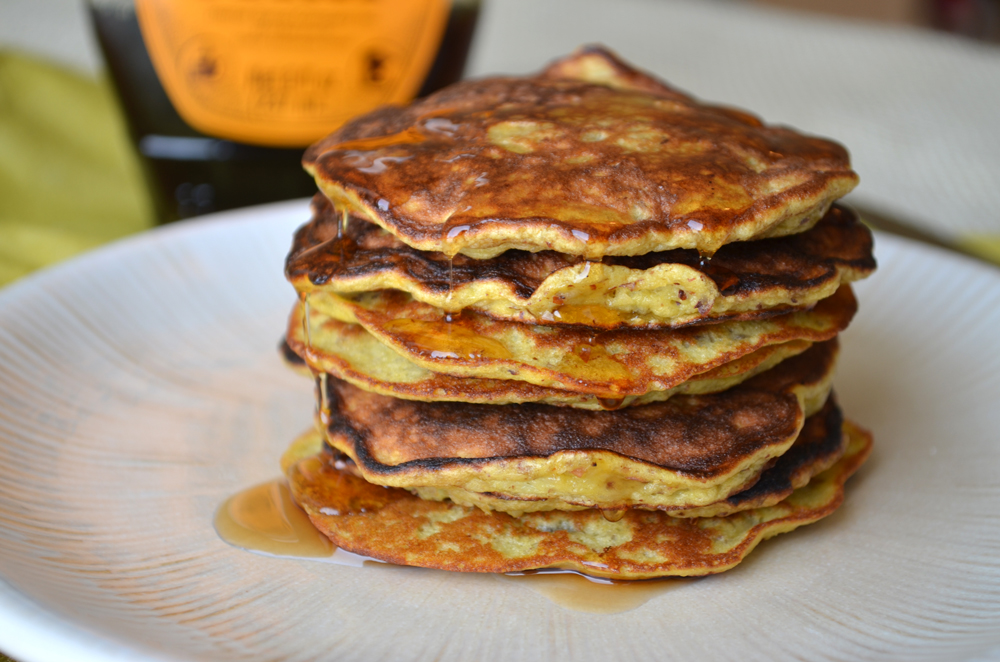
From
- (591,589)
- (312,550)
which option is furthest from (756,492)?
(312,550)

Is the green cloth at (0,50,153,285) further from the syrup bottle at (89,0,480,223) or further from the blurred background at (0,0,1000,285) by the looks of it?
the syrup bottle at (89,0,480,223)

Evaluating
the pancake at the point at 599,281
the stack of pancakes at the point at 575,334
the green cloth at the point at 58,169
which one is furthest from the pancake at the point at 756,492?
the green cloth at the point at 58,169

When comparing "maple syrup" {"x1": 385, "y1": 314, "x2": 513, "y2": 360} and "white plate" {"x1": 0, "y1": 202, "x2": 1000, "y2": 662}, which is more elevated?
"maple syrup" {"x1": 385, "y1": 314, "x2": 513, "y2": 360}

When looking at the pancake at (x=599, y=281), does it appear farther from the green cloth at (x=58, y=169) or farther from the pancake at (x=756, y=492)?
the green cloth at (x=58, y=169)

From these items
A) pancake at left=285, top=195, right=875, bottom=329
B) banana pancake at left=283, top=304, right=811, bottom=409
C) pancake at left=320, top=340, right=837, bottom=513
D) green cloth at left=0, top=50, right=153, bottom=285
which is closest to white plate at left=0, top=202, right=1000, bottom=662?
pancake at left=320, top=340, right=837, bottom=513

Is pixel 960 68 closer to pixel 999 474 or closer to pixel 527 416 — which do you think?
pixel 999 474

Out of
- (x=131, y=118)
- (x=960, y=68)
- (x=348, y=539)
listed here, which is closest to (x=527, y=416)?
(x=348, y=539)

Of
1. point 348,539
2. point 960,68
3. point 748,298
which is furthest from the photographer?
point 960,68
